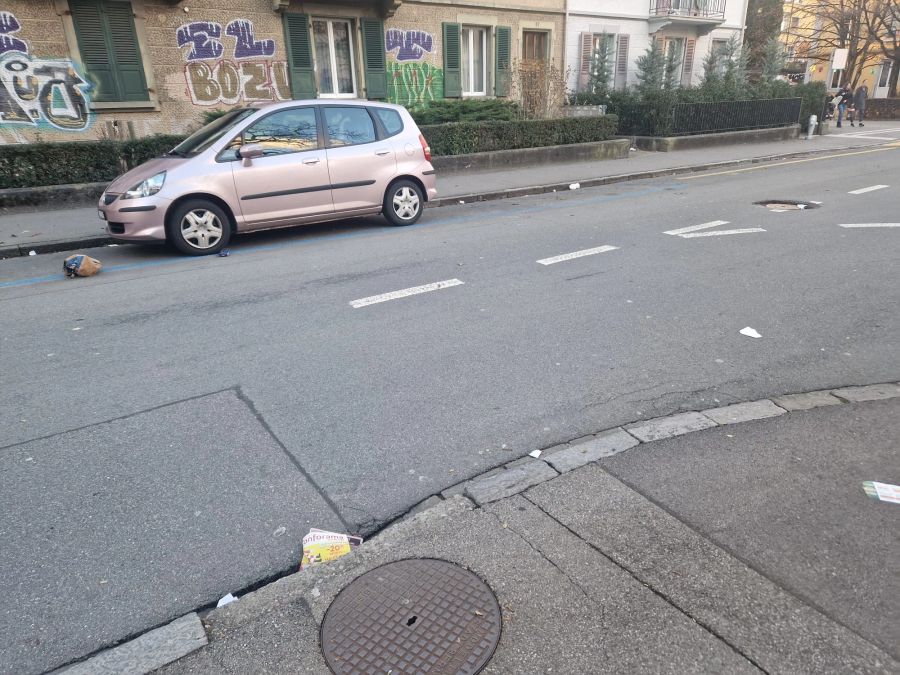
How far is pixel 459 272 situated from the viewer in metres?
7.30

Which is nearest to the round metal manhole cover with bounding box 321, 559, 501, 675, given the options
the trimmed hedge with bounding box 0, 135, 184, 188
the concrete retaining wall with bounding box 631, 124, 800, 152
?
the trimmed hedge with bounding box 0, 135, 184, 188

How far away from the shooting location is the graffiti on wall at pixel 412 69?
59.2 feet

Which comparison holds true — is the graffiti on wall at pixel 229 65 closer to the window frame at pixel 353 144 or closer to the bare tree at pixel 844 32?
the window frame at pixel 353 144

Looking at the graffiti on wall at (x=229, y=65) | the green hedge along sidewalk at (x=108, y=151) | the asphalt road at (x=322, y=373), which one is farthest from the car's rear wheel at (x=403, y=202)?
the graffiti on wall at (x=229, y=65)

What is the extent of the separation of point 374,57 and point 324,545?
55.8 ft

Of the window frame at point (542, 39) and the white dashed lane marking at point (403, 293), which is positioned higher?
the window frame at point (542, 39)

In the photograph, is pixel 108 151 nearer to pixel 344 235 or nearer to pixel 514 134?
pixel 344 235

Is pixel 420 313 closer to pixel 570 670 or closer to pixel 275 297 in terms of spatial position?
pixel 275 297

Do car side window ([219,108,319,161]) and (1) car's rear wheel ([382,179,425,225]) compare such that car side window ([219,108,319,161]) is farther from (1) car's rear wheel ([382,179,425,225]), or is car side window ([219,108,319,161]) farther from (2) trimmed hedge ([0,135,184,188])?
(2) trimmed hedge ([0,135,184,188])

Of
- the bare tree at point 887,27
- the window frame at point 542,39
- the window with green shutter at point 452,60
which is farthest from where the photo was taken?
the bare tree at point 887,27

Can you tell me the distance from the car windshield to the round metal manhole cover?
7.41 metres

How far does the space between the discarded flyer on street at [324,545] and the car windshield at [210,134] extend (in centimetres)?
697

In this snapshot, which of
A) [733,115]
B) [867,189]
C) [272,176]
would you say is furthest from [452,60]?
[272,176]

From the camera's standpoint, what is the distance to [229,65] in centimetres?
1578
